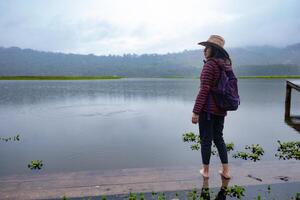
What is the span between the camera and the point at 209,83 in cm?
662

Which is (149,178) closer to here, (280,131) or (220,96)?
(220,96)

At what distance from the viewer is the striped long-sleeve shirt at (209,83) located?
259 inches

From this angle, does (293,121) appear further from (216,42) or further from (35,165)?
(35,165)

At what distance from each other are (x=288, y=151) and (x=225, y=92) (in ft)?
17.7

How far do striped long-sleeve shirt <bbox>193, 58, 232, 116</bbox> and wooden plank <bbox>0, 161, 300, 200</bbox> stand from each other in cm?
161

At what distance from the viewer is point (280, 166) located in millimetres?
7992

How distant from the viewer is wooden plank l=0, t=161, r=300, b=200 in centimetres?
645

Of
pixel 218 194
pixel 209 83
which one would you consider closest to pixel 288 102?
pixel 209 83

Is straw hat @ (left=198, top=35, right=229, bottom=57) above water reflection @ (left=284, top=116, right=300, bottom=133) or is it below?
above

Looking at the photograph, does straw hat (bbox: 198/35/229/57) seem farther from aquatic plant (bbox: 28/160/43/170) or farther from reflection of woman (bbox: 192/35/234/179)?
aquatic plant (bbox: 28/160/43/170)

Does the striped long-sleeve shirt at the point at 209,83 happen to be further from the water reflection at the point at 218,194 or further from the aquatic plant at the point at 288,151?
the aquatic plant at the point at 288,151

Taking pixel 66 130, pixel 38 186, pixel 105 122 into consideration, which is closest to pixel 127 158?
pixel 38 186

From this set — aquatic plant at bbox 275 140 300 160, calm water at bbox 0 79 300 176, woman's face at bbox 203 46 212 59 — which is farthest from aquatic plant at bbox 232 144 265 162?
woman's face at bbox 203 46 212 59

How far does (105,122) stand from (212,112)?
12401 mm
